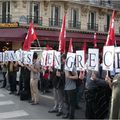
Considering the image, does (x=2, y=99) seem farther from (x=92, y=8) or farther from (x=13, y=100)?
(x=92, y=8)

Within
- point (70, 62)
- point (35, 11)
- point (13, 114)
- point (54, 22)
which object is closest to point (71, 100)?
point (70, 62)

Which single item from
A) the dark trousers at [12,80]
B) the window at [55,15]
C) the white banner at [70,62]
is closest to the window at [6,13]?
the window at [55,15]

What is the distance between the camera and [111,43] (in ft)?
26.9

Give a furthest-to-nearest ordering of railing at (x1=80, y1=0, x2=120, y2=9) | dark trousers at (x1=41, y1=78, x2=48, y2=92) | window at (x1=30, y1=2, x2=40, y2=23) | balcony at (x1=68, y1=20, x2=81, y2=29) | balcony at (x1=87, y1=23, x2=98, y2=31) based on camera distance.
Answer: balcony at (x1=87, y1=23, x2=98, y2=31) < railing at (x1=80, y1=0, x2=120, y2=9) < balcony at (x1=68, y1=20, x2=81, y2=29) < window at (x1=30, y1=2, x2=40, y2=23) < dark trousers at (x1=41, y1=78, x2=48, y2=92)

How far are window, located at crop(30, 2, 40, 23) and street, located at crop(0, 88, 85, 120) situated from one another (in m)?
17.2

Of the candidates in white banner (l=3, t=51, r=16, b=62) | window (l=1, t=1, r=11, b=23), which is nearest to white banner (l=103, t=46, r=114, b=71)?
white banner (l=3, t=51, r=16, b=62)

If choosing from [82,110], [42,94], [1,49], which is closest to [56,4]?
[1,49]

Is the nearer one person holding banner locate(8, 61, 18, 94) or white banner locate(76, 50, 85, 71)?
white banner locate(76, 50, 85, 71)

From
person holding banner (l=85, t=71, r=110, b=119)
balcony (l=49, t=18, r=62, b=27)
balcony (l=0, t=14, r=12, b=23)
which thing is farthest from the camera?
balcony (l=49, t=18, r=62, b=27)

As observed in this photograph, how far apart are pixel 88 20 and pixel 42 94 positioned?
67.5 feet

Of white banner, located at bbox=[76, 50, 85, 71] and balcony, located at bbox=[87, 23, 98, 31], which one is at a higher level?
balcony, located at bbox=[87, 23, 98, 31]

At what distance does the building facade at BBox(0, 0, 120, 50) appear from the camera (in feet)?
92.6

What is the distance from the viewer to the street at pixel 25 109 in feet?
30.7

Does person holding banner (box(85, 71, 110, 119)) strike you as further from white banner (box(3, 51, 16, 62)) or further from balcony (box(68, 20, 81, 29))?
balcony (box(68, 20, 81, 29))
